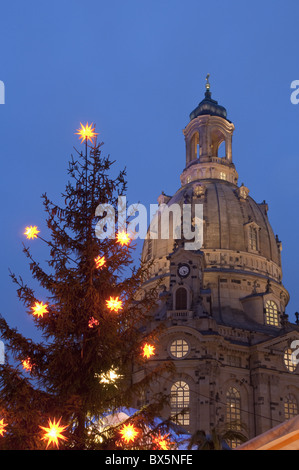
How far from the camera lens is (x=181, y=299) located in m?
53.4

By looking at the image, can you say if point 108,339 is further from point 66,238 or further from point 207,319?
point 207,319

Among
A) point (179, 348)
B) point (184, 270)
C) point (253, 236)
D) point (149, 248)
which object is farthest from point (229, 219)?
point (179, 348)

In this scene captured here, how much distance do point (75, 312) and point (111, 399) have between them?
2466 millimetres

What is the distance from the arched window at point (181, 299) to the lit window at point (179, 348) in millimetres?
3935

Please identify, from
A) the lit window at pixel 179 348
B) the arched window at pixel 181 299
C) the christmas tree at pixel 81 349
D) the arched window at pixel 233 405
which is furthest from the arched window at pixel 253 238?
the christmas tree at pixel 81 349

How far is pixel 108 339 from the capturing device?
15430 mm

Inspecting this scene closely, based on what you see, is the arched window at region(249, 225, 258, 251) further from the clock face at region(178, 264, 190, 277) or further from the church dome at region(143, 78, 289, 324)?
the clock face at region(178, 264, 190, 277)

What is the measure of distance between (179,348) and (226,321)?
726 centimetres

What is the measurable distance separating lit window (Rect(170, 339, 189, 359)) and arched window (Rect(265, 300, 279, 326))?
11465mm

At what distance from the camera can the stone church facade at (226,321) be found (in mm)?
48906

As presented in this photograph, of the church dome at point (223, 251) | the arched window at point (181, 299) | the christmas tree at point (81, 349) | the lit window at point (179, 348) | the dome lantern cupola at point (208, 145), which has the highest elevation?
the dome lantern cupola at point (208, 145)

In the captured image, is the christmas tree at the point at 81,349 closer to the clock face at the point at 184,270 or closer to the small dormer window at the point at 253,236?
the clock face at the point at 184,270

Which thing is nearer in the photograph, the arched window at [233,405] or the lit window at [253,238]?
the arched window at [233,405]

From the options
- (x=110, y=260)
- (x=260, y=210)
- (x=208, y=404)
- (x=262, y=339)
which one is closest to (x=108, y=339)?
(x=110, y=260)
